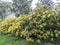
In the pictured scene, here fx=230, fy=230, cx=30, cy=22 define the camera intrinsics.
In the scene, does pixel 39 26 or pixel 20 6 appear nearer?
pixel 39 26

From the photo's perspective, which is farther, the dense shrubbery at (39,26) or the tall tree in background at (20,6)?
the tall tree in background at (20,6)

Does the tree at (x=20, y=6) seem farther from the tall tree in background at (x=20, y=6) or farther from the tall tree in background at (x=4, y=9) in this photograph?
the tall tree in background at (x=4, y=9)

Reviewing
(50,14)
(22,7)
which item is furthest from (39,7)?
(22,7)

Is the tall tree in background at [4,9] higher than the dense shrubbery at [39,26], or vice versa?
the tall tree in background at [4,9]

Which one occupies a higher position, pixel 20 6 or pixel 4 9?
pixel 20 6

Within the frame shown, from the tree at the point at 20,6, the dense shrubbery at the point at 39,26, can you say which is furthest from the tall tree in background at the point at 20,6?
the dense shrubbery at the point at 39,26

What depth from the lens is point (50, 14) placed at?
6.26 metres

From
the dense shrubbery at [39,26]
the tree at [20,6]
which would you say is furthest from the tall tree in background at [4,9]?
the dense shrubbery at [39,26]

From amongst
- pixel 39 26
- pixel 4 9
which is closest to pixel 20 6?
pixel 4 9

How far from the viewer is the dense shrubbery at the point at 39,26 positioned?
243 inches

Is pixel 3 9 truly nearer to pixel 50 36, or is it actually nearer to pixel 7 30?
pixel 7 30

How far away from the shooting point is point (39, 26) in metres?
6.16

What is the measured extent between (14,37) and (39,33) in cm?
87

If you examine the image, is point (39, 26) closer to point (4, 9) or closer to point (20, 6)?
point (20, 6)
